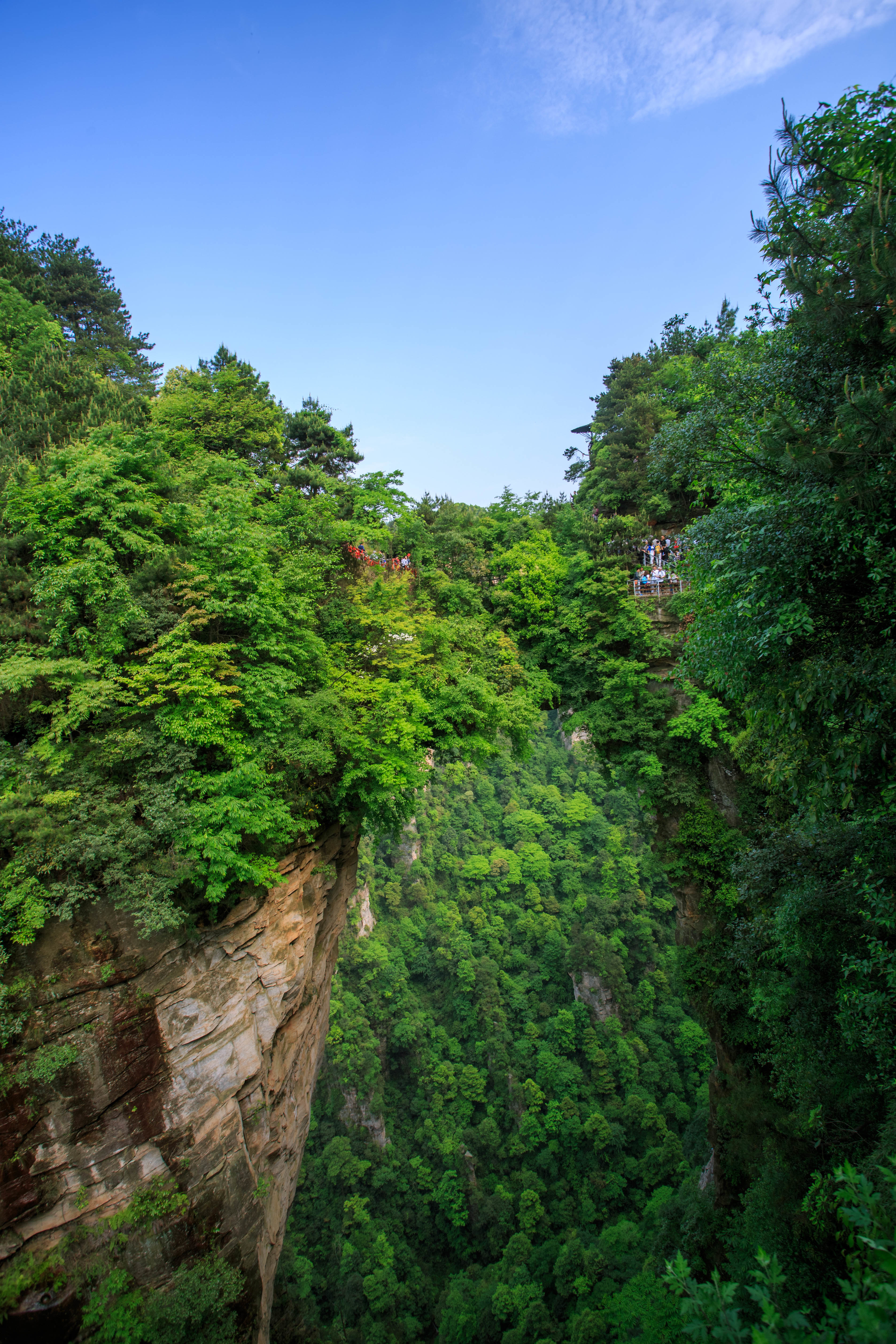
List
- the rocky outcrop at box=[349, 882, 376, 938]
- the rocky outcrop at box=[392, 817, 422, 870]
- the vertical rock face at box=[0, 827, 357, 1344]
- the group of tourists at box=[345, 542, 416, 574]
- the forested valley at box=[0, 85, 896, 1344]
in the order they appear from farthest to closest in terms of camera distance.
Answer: the rocky outcrop at box=[392, 817, 422, 870], the rocky outcrop at box=[349, 882, 376, 938], the group of tourists at box=[345, 542, 416, 574], the vertical rock face at box=[0, 827, 357, 1344], the forested valley at box=[0, 85, 896, 1344]

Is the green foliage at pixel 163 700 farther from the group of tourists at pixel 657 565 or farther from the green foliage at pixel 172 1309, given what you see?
the group of tourists at pixel 657 565

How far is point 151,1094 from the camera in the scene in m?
8.34

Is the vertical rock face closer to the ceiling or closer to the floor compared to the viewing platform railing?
closer to the floor

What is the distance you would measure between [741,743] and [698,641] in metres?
5.40

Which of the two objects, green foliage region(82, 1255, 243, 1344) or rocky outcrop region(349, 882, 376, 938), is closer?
green foliage region(82, 1255, 243, 1344)

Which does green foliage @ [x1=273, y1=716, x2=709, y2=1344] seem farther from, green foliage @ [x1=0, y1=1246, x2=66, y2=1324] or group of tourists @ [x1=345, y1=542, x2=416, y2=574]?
green foliage @ [x1=0, y1=1246, x2=66, y2=1324]

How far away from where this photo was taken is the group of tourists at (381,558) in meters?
14.4

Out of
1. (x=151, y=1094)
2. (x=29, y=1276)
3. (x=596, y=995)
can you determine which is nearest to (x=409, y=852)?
(x=596, y=995)

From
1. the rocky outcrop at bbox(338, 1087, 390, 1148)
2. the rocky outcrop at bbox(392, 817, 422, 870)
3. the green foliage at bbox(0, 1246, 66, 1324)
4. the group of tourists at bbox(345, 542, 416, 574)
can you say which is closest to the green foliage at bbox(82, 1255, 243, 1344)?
the green foliage at bbox(0, 1246, 66, 1324)

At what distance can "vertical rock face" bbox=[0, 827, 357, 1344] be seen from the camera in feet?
24.4

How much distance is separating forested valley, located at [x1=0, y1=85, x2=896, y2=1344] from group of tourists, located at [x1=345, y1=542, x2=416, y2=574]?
0.09 m

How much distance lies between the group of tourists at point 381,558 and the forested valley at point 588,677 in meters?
0.09

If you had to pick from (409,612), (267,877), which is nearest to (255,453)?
(409,612)

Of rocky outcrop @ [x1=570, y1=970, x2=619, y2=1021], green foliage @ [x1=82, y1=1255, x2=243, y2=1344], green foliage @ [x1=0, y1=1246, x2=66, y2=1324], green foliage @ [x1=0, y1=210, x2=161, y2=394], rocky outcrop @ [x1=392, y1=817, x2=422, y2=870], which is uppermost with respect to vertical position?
green foliage @ [x1=0, y1=210, x2=161, y2=394]
